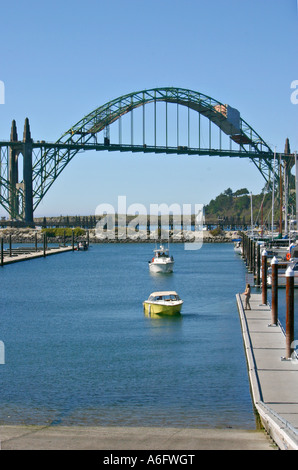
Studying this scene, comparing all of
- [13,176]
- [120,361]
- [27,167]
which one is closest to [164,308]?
[120,361]

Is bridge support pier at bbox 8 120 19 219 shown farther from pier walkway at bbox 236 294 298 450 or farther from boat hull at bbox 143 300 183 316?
pier walkway at bbox 236 294 298 450

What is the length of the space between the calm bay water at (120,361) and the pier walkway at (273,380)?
60 cm

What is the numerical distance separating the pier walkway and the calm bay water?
0.60 meters

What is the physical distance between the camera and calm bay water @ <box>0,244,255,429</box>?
59.4 ft

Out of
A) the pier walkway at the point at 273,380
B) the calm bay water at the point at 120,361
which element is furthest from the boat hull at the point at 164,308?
the pier walkway at the point at 273,380

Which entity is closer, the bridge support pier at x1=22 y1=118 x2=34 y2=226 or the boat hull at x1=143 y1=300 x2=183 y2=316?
the boat hull at x1=143 y1=300 x2=183 y2=316

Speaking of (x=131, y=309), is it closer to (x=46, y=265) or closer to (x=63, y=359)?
(x=63, y=359)

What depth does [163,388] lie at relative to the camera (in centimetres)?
2061

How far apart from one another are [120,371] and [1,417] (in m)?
6.05

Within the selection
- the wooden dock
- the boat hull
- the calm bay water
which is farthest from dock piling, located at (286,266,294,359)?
the wooden dock

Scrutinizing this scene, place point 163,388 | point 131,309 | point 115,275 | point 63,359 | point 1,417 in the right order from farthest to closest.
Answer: point 115,275 → point 131,309 → point 63,359 → point 163,388 → point 1,417

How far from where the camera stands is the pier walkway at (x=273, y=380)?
14539 millimetres

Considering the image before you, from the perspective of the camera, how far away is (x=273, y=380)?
1891 cm
